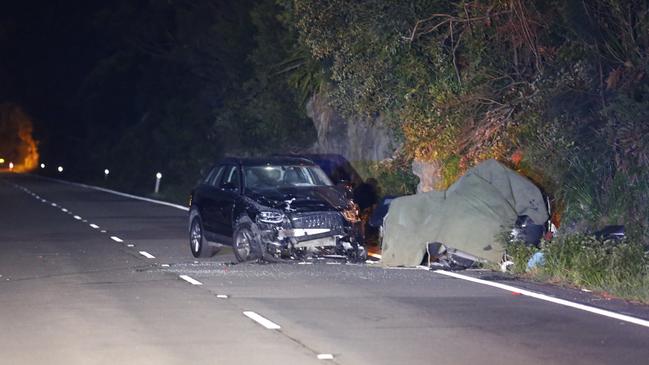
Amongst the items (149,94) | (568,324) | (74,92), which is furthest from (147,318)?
(74,92)

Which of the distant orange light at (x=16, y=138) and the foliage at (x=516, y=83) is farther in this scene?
the distant orange light at (x=16, y=138)

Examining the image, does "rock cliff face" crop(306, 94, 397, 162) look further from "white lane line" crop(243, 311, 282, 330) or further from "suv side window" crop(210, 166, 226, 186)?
"white lane line" crop(243, 311, 282, 330)

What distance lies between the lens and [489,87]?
20.8m

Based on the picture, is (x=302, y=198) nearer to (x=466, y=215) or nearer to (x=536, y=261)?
(x=466, y=215)

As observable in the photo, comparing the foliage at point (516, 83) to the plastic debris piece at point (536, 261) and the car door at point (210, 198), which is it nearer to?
the plastic debris piece at point (536, 261)

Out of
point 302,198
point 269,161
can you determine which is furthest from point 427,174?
point 302,198

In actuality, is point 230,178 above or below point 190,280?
above

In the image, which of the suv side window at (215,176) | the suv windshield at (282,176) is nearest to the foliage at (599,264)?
the suv windshield at (282,176)

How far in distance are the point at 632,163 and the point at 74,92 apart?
7035 centimetres

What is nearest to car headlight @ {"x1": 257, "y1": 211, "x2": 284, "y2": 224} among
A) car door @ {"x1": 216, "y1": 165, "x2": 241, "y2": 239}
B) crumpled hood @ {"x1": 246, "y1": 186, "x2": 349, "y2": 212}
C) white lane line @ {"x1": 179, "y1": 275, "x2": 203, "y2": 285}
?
crumpled hood @ {"x1": 246, "y1": 186, "x2": 349, "y2": 212}

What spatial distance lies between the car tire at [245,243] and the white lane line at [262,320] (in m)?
5.16

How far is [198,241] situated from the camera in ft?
67.1

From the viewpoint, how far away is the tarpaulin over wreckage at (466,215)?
1772cm

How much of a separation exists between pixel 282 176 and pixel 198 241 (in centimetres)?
209
